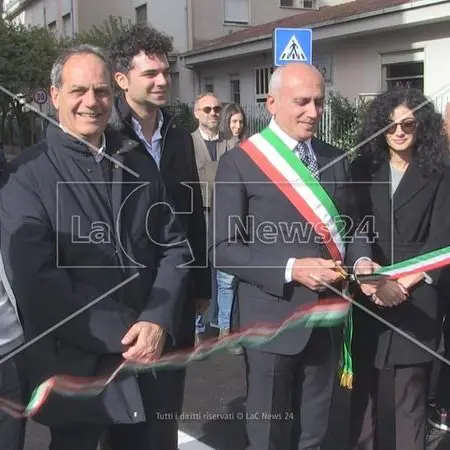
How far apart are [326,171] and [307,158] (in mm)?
103

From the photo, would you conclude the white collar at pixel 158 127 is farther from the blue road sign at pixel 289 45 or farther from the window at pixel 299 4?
the window at pixel 299 4

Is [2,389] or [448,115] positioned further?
[448,115]

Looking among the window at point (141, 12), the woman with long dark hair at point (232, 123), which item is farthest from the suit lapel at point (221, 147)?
the window at point (141, 12)

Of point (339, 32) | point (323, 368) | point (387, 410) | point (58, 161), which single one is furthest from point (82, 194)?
point (339, 32)

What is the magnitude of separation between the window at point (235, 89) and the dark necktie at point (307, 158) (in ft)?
63.0

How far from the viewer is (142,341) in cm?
249

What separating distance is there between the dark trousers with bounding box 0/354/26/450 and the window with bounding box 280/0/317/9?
91.0 ft

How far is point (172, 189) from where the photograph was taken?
131 inches

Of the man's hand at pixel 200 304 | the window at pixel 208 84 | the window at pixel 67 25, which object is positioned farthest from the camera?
the window at pixel 67 25

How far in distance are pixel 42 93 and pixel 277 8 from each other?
33.3 feet

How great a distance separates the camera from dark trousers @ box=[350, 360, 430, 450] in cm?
331

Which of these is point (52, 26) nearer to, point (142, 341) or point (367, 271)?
point (367, 271)

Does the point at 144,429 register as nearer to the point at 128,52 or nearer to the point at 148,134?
the point at 148,134

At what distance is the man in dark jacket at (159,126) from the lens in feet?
10.4
